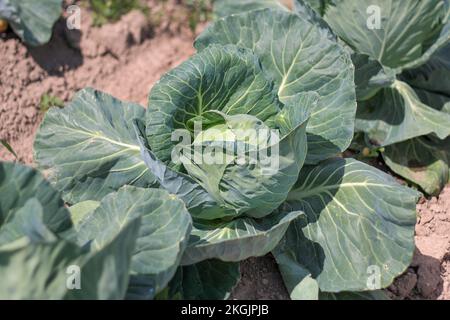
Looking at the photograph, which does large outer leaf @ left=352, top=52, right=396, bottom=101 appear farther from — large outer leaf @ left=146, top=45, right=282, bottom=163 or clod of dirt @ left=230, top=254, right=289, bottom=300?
clod of dirt @ left=230, top=254, right=289, bottom=300

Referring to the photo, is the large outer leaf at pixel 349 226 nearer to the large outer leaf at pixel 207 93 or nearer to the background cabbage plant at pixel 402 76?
the large outer leaf at pixel 207 93

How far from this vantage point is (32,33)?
14.4 ft

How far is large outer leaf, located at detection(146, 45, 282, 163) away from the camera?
9.55 ft

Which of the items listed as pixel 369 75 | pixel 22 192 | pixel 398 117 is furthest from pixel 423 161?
pixel 22 192

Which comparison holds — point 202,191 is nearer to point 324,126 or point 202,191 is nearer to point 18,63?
point 324,126

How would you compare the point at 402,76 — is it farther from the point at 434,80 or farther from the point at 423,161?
the point at 423,161

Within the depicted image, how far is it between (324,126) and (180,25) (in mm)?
2146

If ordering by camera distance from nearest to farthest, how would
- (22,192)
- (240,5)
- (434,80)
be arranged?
(22,192) → (434,80) → (240,5)

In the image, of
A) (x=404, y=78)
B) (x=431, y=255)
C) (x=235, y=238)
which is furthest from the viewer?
(x=404, y=78)

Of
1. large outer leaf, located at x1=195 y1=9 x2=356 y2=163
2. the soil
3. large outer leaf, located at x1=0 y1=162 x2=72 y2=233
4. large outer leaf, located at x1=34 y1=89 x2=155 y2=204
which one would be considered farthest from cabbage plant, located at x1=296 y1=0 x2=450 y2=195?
large outer leaf, located at x1=0 y1=162 x2=72 y2=233

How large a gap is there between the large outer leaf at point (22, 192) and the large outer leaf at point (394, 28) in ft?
7.06

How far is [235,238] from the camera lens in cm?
268

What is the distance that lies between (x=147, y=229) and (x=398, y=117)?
6.65 feet
